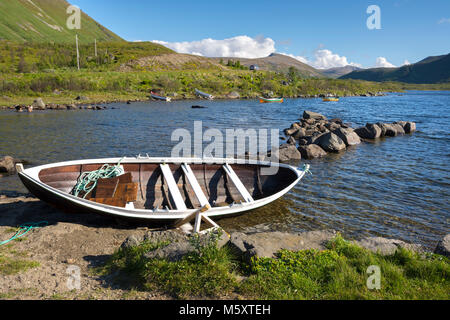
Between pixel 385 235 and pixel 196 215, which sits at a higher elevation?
pixel 196 215

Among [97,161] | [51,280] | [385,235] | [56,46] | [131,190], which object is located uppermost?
[56,46]

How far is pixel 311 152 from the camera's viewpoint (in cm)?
1931

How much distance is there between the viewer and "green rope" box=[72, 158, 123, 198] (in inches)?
373

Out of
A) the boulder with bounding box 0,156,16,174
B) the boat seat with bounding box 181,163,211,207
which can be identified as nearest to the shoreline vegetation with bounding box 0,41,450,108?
the boulder with bounding box 0,156,16,174

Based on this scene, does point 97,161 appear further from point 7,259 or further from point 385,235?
point 385,235

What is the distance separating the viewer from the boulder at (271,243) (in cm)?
614

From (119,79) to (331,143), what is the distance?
239 ft

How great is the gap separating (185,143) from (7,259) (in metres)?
18.2

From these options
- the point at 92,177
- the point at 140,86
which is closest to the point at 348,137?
the point at 92,177

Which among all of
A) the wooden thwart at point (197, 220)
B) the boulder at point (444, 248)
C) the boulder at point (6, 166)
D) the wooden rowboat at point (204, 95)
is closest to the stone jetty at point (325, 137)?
the wooden thwart at point (197, 220)

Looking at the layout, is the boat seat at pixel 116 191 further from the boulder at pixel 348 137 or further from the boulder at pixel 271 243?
the boulder at pixel 348 137

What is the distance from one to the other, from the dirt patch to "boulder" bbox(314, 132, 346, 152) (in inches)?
620

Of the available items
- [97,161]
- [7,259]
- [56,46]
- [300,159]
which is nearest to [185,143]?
[300,159]
